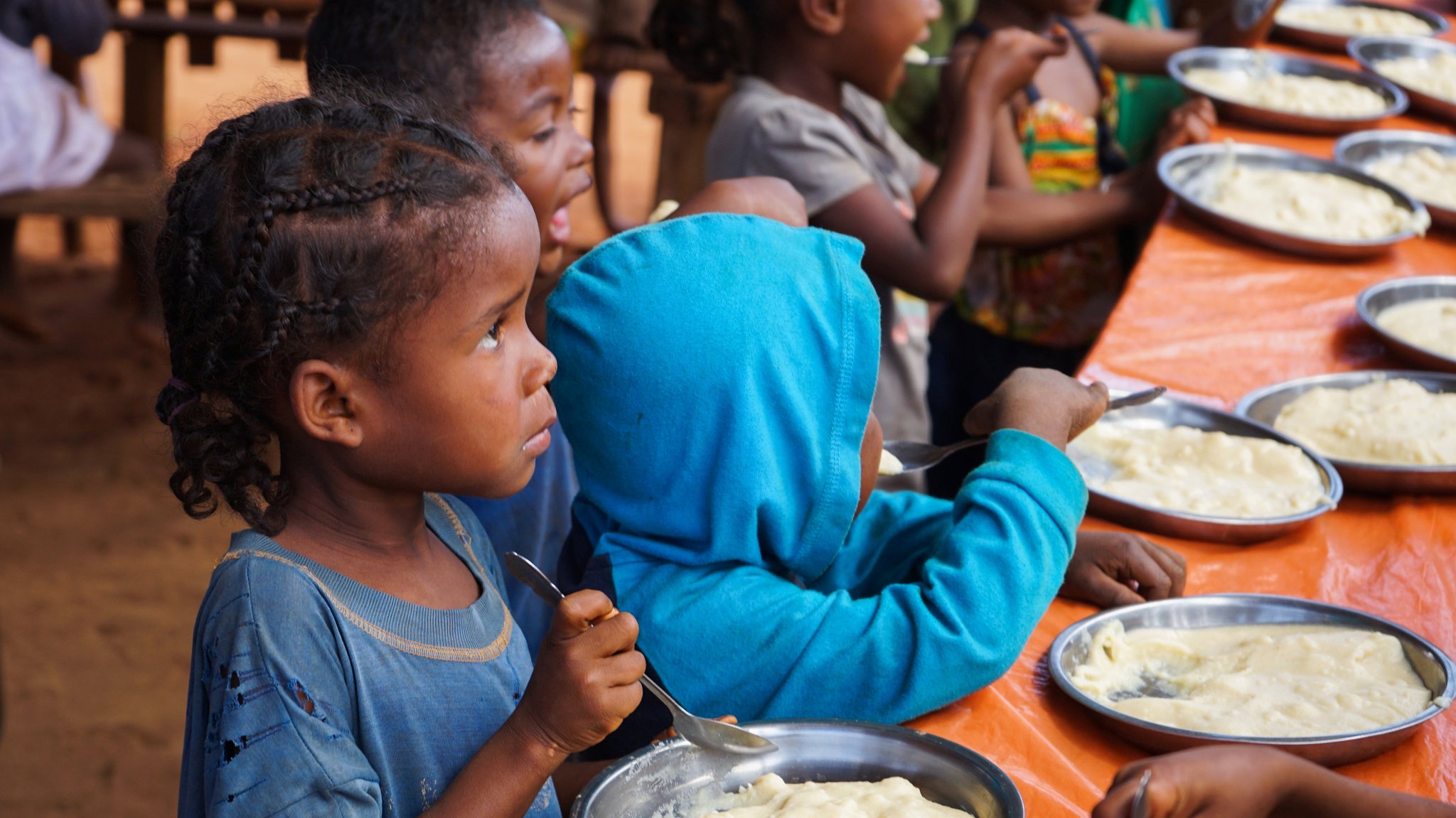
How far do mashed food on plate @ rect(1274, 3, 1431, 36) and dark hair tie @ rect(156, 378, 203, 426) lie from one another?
13.4 ft

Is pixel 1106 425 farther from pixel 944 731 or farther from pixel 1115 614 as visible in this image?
pixel 944 731

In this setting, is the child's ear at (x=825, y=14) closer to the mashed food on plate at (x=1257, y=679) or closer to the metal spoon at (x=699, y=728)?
the mashed food on plate at (x=1257, y=679)

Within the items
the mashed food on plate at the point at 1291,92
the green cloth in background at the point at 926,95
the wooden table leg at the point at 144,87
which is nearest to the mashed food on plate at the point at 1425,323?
the mashed food on plate at the point at 1291,92

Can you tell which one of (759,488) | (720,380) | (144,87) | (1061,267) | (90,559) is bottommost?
(90,559)

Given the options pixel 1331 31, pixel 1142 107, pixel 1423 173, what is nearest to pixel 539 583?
pixel 1423 173

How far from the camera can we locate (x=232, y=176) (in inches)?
46.4

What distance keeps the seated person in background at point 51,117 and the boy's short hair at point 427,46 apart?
2.09 m

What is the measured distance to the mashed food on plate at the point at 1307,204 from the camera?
2758 mm

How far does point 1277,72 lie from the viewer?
390 cm

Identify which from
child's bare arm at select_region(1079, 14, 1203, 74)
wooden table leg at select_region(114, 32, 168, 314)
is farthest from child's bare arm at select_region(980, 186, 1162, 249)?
wooden table leg at select_region(114, 32, 168, 314)

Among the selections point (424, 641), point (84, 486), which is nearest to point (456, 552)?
point (424, 641)

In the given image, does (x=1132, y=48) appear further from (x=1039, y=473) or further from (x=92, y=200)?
(x=92, y=200)

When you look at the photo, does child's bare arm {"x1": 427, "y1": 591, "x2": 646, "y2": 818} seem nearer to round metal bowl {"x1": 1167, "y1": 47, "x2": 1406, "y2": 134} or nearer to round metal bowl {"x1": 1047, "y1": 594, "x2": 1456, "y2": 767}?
round metal bowl {"x1": 1047, "y1": 594, "x2": 1456, "y2": 767}

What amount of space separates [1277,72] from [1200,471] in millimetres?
2490
